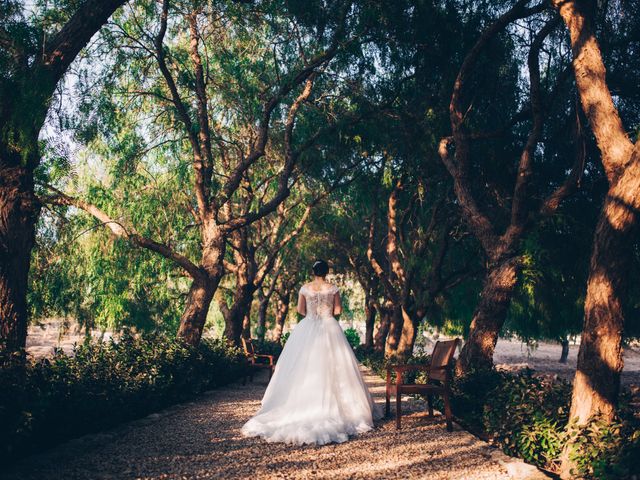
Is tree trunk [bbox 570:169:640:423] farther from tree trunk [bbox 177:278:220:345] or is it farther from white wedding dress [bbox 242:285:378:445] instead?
tree trunk [bbox 177:278:220:345]

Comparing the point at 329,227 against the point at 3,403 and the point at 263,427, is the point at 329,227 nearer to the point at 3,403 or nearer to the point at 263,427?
the point at 263,427

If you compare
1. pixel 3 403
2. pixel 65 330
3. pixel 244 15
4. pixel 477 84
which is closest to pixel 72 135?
pixel 244 15

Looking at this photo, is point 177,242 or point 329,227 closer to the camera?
point 177,242

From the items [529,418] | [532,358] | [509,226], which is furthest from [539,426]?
[532,358]

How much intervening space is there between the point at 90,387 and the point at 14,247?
1.92m

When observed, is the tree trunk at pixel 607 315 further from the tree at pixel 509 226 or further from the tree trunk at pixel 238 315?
the tree trunk at pixel 238 315

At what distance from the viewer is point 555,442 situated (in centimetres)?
567

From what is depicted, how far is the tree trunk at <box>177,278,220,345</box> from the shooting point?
40.4ft

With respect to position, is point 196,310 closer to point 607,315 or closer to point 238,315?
point 238,315

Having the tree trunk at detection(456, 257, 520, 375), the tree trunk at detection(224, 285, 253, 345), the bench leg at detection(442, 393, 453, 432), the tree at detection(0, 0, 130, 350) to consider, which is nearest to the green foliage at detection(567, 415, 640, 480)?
the bench leg at detection(442, 393, 453, 432)

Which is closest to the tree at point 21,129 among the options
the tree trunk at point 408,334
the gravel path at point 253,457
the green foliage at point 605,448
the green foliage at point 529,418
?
the gravel path at point 253,457

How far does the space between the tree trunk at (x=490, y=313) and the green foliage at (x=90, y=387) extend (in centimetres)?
512

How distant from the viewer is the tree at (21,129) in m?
6.45

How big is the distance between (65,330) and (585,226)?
451 inches
